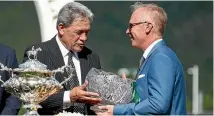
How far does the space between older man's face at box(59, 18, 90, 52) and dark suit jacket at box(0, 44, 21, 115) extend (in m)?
0.41

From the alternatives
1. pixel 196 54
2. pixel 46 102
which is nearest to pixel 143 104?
pixel 46 102

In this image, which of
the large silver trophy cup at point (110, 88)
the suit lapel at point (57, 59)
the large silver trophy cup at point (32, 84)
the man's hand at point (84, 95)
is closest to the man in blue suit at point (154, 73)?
the large silver trophy cup at point (110, 88)

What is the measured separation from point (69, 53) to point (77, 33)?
0.20 m

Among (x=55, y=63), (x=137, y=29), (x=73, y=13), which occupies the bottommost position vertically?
(x=55, y=63)

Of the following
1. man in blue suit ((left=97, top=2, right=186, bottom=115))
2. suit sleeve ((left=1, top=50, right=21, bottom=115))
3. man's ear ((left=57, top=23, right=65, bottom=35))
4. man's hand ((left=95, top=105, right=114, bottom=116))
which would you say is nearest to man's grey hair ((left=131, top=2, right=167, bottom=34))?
man in blue suit ((left=97, top=2, right=186, bottom=115))

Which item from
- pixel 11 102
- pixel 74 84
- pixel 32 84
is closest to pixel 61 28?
pixel 74 84

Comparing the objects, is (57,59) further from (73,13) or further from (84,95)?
(84,95)

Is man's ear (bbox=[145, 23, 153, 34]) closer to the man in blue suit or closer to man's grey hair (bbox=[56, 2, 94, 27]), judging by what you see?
the man in blue suit

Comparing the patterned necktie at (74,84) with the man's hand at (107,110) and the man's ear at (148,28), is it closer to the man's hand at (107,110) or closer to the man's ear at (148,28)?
the man's hand at (107,110)

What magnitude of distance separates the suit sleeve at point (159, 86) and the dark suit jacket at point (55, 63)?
885 millimetres

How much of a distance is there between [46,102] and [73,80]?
0.89 feet

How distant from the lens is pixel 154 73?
4770 millimetres

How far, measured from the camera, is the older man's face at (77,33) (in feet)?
18.4

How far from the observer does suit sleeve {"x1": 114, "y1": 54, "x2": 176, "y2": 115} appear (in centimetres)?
473
